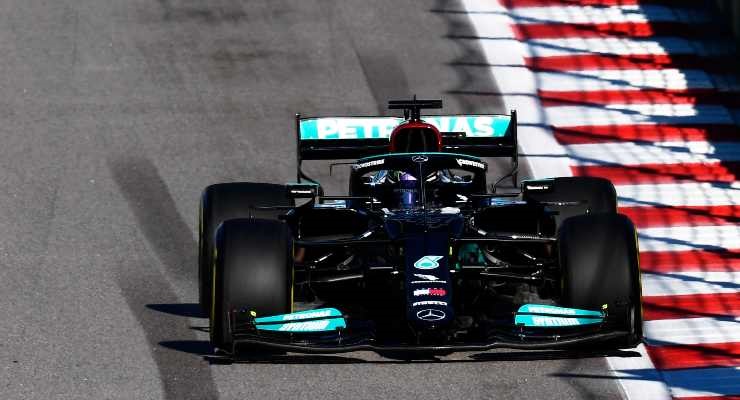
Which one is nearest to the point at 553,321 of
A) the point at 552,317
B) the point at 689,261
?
the point at 552,317

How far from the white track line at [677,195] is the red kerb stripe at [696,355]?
11.0 ft

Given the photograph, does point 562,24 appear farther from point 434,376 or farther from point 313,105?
point 434,376

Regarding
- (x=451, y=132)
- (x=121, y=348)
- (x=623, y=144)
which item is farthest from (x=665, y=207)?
(x=121, y=348)

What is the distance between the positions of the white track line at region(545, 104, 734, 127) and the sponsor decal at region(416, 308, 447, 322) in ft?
24.8

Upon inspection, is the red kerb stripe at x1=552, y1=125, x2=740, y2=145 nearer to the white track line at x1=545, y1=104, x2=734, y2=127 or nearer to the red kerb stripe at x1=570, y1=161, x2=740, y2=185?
the white track line at x1=545, y1=104, x2=734, y2=127

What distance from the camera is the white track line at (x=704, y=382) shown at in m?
13.0

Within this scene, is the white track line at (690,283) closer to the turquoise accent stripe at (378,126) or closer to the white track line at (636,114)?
the turquoise accent stripe at (378,126)

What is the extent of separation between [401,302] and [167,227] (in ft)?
13.8

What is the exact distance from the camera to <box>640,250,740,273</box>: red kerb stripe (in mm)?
15781

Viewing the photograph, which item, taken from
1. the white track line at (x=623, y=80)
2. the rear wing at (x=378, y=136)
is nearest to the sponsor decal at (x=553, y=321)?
the rear wing at (x=378, y=136)

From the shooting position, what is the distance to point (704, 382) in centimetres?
1327

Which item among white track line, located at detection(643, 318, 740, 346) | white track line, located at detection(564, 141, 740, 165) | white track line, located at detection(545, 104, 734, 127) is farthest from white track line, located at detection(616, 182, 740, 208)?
white track line, located at detection(643, 318, 740, 346)

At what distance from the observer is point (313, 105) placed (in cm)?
1955

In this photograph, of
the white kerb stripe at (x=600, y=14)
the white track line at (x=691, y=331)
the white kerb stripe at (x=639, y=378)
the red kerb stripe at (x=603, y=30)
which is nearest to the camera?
the white kerb stripe at (x=639, y=378)
